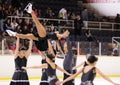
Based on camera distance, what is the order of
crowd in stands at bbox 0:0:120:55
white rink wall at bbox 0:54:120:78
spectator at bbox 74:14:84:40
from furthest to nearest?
spectator at bbox 74:14:84:40 < crowd in stands at bbox 0:0:120:55 < white rink wall at bbox 0:54:120:78

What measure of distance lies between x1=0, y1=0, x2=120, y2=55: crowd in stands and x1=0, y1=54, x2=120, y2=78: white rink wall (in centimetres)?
63

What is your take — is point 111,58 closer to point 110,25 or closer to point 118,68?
point 118,68

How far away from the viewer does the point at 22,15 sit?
19547mm

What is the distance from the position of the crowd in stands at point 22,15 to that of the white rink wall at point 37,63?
2.06ft

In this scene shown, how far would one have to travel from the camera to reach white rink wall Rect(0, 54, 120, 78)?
14966 mm

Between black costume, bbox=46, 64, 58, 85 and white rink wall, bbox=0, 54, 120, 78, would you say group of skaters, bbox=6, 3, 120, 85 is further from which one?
white rink wall, bbox=0, 54, 120, 78

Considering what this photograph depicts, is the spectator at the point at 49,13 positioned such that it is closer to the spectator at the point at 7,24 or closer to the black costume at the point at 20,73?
the spectator at the point at 7,24

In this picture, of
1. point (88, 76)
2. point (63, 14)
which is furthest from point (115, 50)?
point (88, 76)

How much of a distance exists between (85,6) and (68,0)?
120 cm

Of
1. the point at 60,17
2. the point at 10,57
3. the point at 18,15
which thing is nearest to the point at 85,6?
the point at 60,17

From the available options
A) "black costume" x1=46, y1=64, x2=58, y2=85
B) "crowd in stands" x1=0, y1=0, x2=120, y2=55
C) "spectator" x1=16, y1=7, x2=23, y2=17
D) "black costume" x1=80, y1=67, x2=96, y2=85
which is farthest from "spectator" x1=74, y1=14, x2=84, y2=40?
"black costume" x1=80, y1=67, x2=96, y2=85

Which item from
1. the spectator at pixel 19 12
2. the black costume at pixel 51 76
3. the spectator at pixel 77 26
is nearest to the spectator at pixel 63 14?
the spectator at pixel 77 26

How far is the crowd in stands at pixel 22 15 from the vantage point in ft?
56.7

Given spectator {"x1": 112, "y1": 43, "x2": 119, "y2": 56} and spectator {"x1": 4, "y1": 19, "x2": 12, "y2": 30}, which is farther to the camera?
spectator {"x1": 4, "y1": 19, "x2": 12, "y2": 30}
